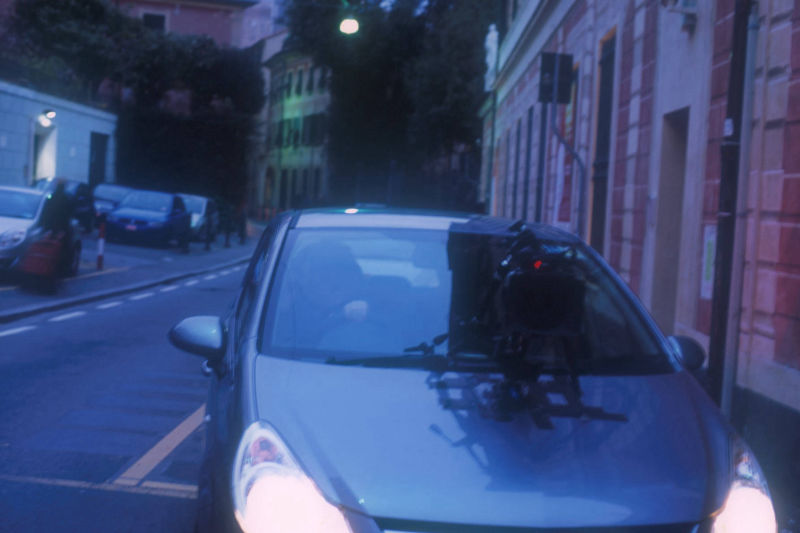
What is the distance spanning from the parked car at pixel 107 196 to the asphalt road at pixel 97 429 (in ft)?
63.7

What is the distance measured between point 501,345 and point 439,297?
16.5 inches

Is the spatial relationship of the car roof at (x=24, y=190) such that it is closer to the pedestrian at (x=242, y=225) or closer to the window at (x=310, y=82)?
the pedestrian at (x=242, y=225)

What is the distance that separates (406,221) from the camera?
4609mm

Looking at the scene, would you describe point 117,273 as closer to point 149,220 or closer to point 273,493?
point 149,220

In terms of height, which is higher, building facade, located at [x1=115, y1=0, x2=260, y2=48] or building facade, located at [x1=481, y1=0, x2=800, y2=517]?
building facade, located at [x1=115, y1=0, x2=260, y2=48]

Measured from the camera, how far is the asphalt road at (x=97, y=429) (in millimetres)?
5352

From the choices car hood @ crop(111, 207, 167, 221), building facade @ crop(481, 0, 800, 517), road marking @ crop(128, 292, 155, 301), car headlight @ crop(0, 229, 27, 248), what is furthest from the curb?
building facade @ crop(481, 0, 800, 517)

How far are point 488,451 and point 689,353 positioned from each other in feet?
4.87

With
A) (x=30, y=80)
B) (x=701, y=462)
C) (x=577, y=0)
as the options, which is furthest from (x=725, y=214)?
(x=30, y=80)

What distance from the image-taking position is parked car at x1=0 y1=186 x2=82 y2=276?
16578mm

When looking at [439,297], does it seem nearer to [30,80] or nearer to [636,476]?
[636,476]

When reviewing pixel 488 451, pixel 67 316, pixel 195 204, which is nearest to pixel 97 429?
pixel 488 451

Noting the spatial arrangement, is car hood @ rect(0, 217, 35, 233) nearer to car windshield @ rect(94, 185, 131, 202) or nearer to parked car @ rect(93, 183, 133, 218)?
parked car @ rect(93, 183, 133, 218)

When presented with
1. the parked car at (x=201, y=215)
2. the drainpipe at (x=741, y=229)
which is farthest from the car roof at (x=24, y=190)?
the parked car at (x=201, y=215)
